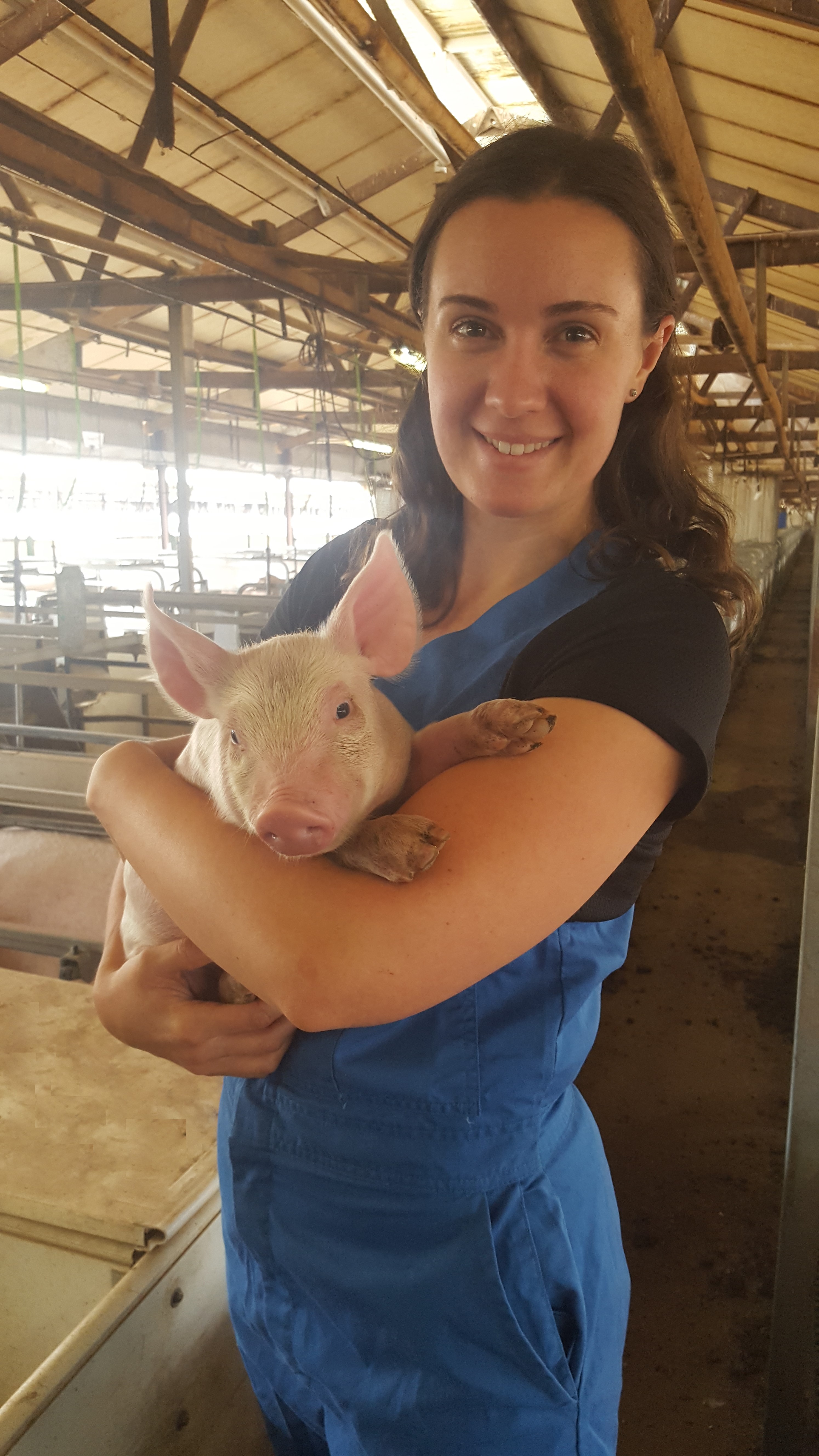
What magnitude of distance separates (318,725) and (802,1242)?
5.31 ft

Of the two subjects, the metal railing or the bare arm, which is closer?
the bare arm

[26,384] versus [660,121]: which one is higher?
[26,384]

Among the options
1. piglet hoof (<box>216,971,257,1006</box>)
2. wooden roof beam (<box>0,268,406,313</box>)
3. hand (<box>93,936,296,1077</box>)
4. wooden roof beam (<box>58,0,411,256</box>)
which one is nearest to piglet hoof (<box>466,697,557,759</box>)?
hand (<box>93,936,296,1077</box>)

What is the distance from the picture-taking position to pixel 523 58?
3.33m

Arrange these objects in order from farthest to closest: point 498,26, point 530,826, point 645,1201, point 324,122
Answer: point 324,122 < point 645,1201 < point 498,26 < point 530,826

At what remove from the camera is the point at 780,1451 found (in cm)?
194

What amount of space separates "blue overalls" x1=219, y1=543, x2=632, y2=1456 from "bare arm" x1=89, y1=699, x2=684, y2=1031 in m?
0.17

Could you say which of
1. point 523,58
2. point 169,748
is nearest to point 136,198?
point 523,58

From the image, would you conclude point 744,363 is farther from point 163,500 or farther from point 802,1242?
point 163,500

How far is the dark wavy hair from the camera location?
1.07 metres

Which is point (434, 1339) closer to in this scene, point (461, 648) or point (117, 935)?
point (117, 935)

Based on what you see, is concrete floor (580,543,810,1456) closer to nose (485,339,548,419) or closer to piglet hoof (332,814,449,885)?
piglet hoof (332,814,449,885)

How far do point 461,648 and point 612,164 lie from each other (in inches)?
24.4

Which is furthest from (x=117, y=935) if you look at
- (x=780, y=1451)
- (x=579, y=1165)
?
(x=780, y=1451)
